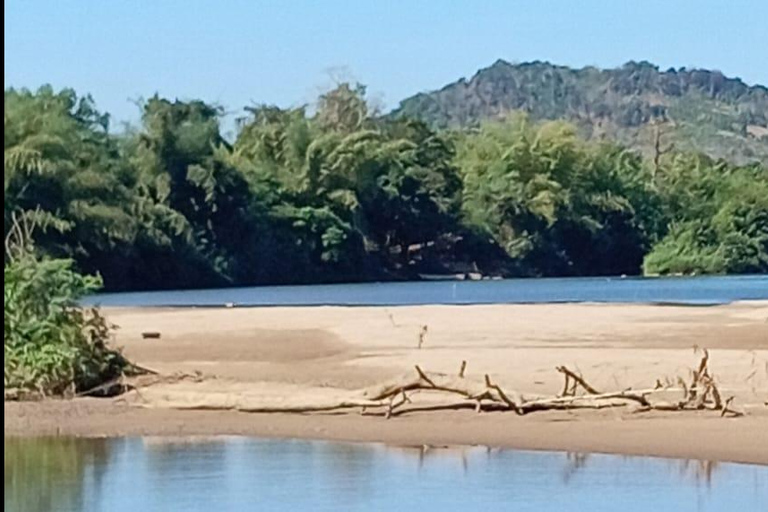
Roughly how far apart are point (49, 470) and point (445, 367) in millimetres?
7740

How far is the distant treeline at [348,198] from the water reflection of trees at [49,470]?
1406 inches

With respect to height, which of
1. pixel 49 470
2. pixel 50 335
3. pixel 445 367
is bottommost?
pixel 49 470

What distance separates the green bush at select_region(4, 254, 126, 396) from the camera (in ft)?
59.4

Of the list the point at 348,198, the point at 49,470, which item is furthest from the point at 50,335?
the point at 348,198

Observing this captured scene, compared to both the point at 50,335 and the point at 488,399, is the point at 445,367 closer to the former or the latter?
the point at 488,399

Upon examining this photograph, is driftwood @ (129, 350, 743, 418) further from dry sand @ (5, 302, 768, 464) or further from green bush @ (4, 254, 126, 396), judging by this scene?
green bush @ (4, 254, 126, 396)

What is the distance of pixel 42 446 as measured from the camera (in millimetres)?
15938

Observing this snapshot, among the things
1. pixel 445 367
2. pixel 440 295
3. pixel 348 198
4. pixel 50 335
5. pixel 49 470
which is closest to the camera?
pixel 49 470

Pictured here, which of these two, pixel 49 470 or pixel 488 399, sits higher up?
pixel 488 399

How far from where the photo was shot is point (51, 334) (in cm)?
1816

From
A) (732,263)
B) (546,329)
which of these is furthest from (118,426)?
(732,263)

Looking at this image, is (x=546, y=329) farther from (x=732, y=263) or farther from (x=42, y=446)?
(x=732, y=263)

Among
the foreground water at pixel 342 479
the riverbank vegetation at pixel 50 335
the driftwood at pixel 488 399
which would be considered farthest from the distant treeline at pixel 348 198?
the foreground water at pixel 342 479

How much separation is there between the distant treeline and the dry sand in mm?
22164
